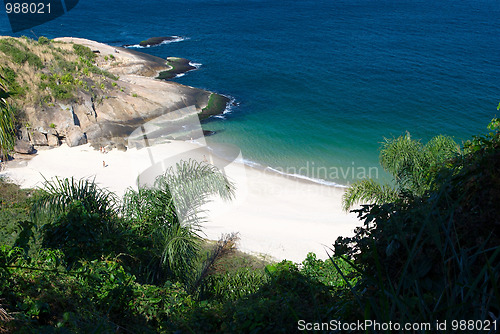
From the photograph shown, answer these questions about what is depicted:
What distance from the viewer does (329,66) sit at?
42.1 meters

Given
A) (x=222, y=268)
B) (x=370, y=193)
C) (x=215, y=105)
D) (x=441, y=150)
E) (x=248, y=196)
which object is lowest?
(x=222, y=268)

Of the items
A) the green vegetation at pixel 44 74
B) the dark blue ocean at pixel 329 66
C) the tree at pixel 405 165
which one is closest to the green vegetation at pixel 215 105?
the dark blue ocean at pixel 329 66

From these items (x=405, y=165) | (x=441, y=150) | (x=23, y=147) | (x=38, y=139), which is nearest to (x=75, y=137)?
(x=38, y=139)

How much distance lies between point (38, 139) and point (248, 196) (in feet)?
46.1

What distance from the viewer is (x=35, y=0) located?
2517 inches

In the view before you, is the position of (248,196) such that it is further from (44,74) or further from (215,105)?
(44,74)

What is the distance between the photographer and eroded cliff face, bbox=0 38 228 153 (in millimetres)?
24625

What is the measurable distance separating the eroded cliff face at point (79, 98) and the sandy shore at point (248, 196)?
5.65ft

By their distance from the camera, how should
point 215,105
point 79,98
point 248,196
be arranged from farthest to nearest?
1. point 215,105
2. point 79,98
3. point 248,196

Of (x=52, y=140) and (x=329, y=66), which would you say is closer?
(x=52, y=140)

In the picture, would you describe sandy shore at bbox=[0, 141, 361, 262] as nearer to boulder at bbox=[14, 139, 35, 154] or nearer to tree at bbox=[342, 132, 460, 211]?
boulder at bbox=[14, 139, 35, 154]

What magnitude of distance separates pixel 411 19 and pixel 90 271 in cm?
6739

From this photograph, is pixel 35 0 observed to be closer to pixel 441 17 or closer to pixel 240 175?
pixel 240 175

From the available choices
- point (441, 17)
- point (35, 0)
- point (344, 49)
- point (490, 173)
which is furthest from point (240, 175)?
point (35, 0)
